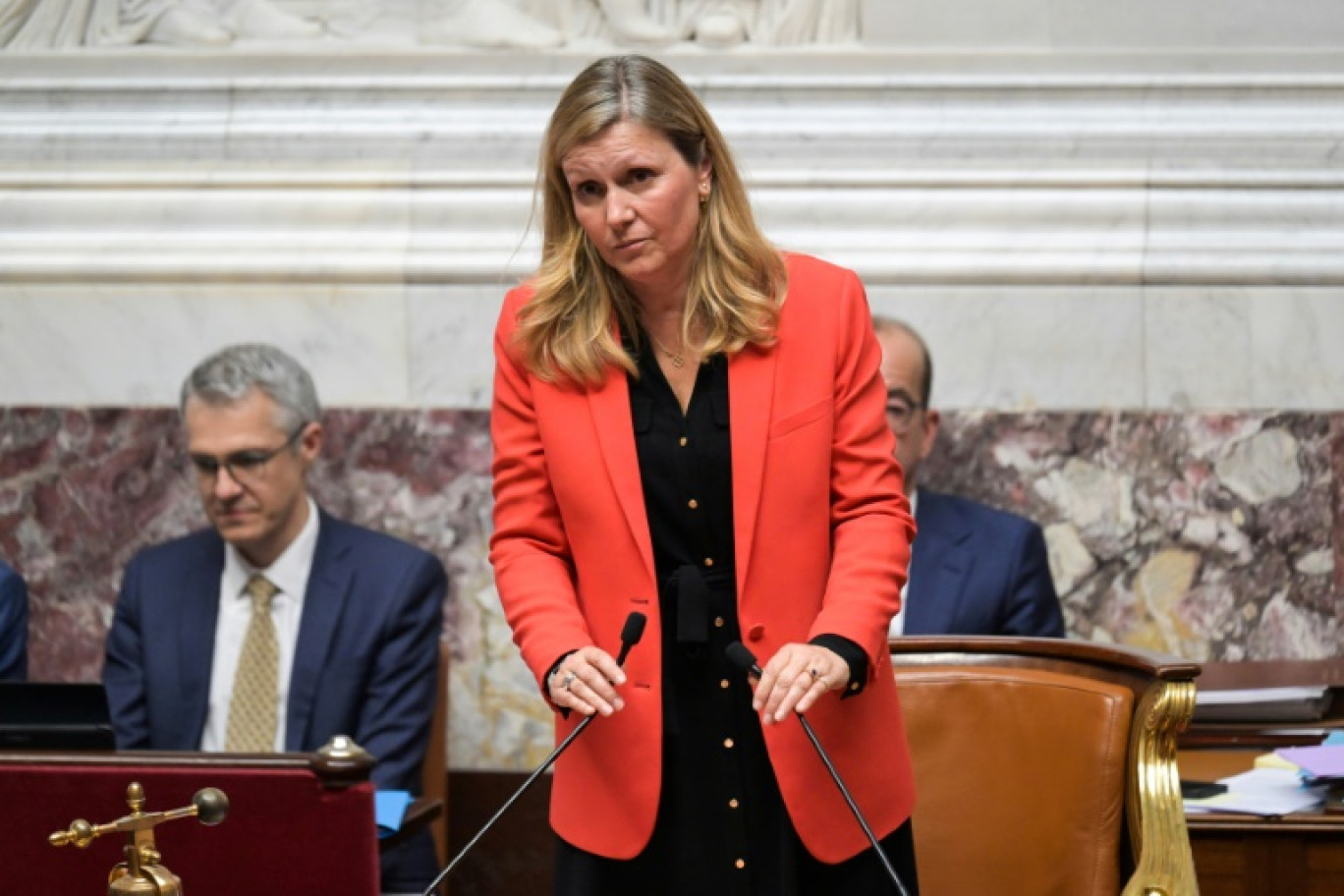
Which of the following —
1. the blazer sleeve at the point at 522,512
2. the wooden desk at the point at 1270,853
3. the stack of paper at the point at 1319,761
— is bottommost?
the wooden desk at the point at 1270,853

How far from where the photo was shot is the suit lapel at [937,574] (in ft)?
14.3

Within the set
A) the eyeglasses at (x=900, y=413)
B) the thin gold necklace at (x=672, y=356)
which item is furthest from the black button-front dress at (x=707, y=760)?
the eyeglasses at (x=900, y=413)

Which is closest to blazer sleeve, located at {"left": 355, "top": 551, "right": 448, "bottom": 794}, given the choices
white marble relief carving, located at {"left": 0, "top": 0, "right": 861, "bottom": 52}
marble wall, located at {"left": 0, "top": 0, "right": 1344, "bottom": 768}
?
marble wall, located at {"left": 0, "top": 0, "right": 1344, "bottom": 768}

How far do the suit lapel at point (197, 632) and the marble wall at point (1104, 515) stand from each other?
500 mm

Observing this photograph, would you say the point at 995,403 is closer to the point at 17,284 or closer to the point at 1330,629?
the point at 1330,629

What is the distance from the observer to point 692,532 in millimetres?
2816

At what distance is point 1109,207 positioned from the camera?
16.1ft

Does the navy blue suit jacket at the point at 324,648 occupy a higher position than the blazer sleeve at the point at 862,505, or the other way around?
the blazer sleeve at the point at 862,505

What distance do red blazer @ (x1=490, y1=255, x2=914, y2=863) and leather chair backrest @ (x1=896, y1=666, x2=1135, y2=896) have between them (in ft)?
1.78

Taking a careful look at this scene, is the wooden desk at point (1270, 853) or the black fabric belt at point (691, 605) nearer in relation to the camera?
the black fabric belt at point (691, 605)

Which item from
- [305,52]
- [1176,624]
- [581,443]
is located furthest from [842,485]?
[305,52]

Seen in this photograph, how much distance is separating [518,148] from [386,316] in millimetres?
525

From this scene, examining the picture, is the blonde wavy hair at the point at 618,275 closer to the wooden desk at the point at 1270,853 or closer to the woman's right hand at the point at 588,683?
the woman's right hand at the point at 588,683

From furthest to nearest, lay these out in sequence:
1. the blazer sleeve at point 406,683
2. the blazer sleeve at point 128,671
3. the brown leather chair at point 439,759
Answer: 1. the brown leather chair at point 439,759
2. the blazer sleeve at point 128,671
3. the blazer sleeve at point 406,683
